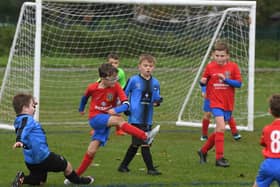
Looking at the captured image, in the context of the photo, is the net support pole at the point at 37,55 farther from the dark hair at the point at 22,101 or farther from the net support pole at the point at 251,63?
the dark hair at the point at 22,101

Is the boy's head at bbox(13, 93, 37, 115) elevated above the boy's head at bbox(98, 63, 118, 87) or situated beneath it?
situated beneath

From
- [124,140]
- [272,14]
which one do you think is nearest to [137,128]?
[124,140]

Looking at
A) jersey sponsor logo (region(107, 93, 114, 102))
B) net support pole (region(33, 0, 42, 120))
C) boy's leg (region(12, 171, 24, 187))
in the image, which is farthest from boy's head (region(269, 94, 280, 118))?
net support pole (region(33, 0, 42, 120))

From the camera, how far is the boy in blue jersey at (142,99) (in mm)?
10719

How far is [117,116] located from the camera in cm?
1010

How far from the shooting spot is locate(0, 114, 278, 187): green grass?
10133mm

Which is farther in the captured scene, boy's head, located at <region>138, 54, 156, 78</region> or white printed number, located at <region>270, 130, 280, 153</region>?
boy's head, located at <region>138, 54, 156, 78</region>

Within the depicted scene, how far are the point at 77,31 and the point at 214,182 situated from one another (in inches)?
369

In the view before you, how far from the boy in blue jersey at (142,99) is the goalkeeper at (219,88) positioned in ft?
3.53

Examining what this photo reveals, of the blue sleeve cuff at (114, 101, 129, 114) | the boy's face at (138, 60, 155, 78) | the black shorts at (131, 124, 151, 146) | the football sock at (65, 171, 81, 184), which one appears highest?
the boy's face at (138, 60, 155, 78)

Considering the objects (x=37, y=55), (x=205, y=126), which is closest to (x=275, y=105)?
(x=205, y=126)

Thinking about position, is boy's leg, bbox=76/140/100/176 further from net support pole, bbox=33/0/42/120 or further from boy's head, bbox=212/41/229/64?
net support pole, bbox=33/0/42/120

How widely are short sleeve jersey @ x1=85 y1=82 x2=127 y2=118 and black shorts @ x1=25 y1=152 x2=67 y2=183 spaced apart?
35.1 inches

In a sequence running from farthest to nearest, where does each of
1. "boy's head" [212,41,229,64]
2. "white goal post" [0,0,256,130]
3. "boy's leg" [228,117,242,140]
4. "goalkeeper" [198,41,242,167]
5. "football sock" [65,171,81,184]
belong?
"white goal post" [0,0,256,130], "boy's leg" [228,117,242,140], "boy's head" [212,41,229,64], "goalkeeper" [198,41,242,167], "football sock" [65,171,81,184]
